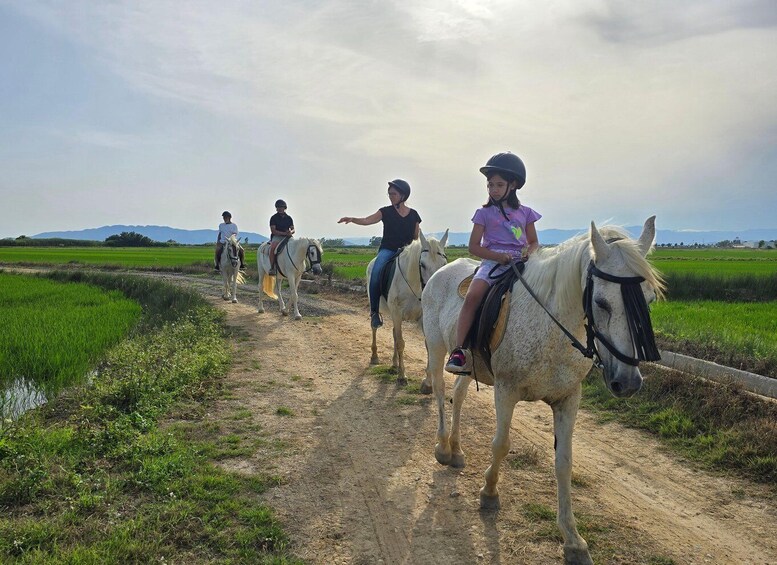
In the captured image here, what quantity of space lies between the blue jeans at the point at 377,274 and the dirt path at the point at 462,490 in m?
1.94

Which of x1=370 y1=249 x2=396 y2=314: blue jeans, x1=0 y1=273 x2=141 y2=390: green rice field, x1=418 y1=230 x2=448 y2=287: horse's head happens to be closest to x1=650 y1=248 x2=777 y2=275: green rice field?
x1=418 y1=230 x2=448 y2=287: horse's head

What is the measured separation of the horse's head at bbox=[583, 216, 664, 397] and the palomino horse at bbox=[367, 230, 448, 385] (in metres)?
4.09

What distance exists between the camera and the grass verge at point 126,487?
3248 mm

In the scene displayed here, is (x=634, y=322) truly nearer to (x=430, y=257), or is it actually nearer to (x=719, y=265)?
(x=430, y=257)

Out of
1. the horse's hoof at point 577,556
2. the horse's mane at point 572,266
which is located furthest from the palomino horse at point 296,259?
the horse's hoof at point 577,556

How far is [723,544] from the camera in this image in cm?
354

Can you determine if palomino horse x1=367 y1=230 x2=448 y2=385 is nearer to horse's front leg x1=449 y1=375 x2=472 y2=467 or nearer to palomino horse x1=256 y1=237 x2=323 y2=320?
horse's front leg x1=449 y1=375 x2=472 y2=467

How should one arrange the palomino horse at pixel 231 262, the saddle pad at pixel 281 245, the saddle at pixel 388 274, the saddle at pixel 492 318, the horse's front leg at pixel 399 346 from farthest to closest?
the palomino horse at pixel 231 262, the saddle pad at pixel 281 245, the saddle at pixel 388 274, the horse's front leg at pixel 399 346, the saddle at pixel 492 318

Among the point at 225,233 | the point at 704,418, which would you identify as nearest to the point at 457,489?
the point at 704,418

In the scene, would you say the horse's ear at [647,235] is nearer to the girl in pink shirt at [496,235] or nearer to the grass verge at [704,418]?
the girl in pink shirt at [496,235]

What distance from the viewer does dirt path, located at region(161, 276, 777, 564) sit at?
347 cm

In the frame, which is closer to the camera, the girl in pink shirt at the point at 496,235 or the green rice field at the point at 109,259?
the girl in pink shirt at the point at 496,235

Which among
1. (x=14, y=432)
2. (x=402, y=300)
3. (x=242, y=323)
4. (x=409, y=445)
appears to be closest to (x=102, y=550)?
(x=14, y=432)

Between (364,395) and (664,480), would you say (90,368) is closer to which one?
(364,395)
